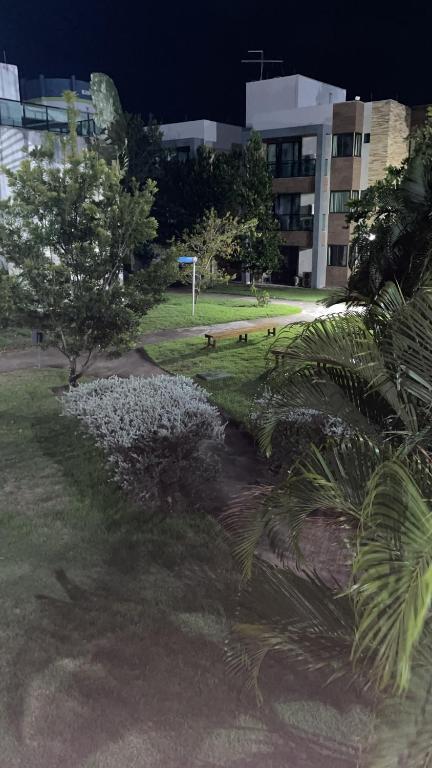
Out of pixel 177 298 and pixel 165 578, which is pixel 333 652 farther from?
pixel 177 298

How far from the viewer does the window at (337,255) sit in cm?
3628

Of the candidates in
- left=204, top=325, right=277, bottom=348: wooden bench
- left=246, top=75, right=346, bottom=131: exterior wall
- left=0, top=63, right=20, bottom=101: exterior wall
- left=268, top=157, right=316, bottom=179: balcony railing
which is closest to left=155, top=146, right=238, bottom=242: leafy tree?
left=268, top=157, right=316, bottom=179: balcony railing

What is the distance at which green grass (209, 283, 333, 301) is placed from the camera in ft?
101

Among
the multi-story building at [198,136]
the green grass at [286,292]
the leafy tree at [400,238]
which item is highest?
the multi-story building at [198,136]

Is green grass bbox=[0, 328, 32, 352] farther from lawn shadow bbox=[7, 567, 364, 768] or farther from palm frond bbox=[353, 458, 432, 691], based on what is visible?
palm frond bbox=[353, 458, 432, 691]

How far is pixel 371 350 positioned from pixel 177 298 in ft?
83.0

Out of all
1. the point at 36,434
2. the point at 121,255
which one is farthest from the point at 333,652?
the point at 121,255

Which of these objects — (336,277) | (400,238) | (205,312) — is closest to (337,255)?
(336,277)

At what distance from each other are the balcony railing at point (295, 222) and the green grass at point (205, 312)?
33.8 feet

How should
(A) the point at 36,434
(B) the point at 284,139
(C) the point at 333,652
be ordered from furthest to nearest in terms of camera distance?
(B) the point at 284,139 → (A) the point at 36,434 → (C) the point at 333,652

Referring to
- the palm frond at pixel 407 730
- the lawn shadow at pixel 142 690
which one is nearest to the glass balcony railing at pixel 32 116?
the lawn shadow at pixel 142 690

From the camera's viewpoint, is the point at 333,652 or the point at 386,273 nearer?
the point at 333,652

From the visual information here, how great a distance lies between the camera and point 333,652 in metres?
3.09

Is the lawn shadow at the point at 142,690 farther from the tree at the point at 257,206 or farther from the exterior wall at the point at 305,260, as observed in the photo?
the exterior wall at the point at 305,260
